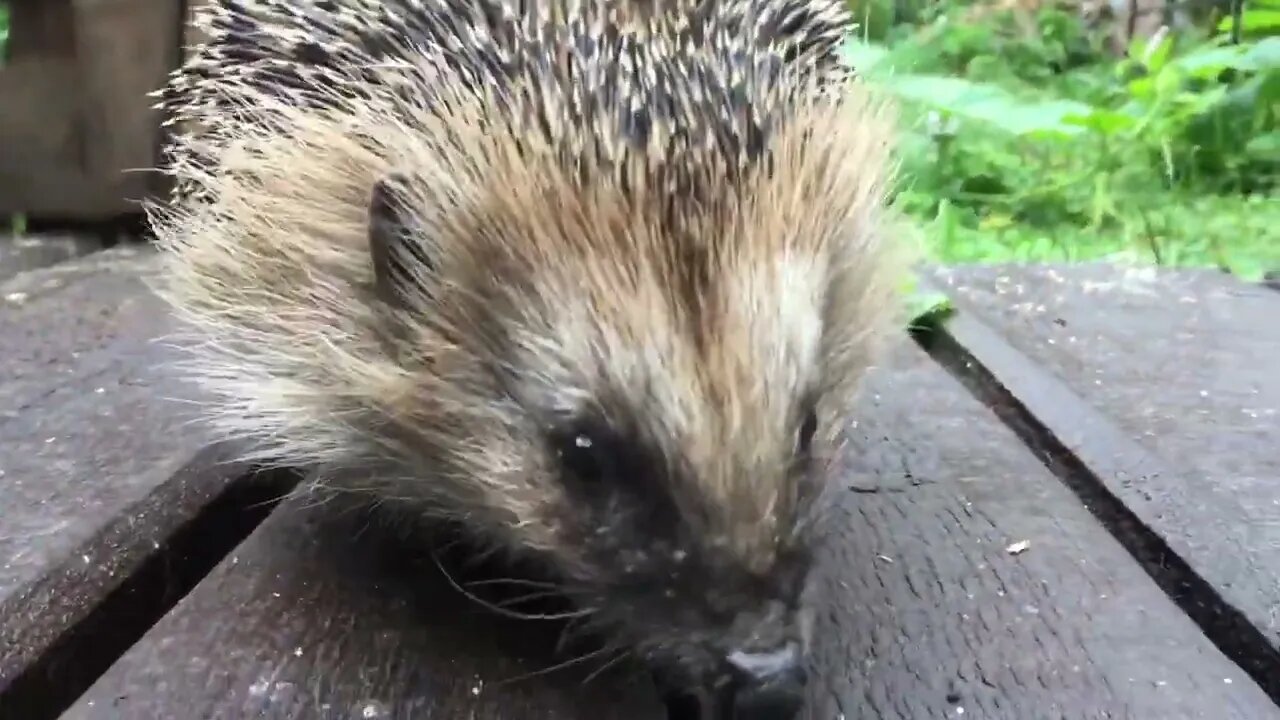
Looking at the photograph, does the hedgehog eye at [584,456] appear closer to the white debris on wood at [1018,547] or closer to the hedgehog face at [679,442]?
the hedgehog face at [679,442]

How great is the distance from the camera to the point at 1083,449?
153cm

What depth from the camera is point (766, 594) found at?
0.99 m

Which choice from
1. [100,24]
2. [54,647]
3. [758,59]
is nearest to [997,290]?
[758,59]

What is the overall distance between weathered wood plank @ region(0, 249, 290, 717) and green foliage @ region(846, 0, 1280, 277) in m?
2.11

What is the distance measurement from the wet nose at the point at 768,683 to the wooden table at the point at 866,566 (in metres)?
0.09

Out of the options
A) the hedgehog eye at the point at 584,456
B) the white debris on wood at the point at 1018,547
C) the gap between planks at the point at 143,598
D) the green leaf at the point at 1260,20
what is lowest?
the gap between planks at the point at 143,598

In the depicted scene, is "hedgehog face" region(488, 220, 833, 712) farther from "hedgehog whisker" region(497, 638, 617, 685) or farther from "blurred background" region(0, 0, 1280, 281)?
"blurred background" region(0, 0, 1280, 281)

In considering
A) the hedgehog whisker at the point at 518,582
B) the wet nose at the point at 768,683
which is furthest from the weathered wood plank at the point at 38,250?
the wet nose at the point at 768,683

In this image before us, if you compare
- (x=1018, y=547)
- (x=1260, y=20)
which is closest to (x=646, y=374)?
(x=1018, y=547)

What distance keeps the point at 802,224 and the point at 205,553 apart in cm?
72

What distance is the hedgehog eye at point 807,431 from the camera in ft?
3.63

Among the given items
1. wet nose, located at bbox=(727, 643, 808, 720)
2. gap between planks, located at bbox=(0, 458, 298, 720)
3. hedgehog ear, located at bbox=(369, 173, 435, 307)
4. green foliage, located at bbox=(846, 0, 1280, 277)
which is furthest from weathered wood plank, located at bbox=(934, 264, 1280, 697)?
green foliage, located at bbox=(846, 0, 1280, 277)

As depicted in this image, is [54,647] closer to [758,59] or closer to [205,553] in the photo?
[205,553]

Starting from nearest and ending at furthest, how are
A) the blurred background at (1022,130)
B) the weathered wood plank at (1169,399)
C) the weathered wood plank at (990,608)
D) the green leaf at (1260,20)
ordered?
the weathered wood plank at (990,608) < the weathered wood plank at (1169,399) < the blurred background at (1022,130) < the green leaf at (1260,20)
